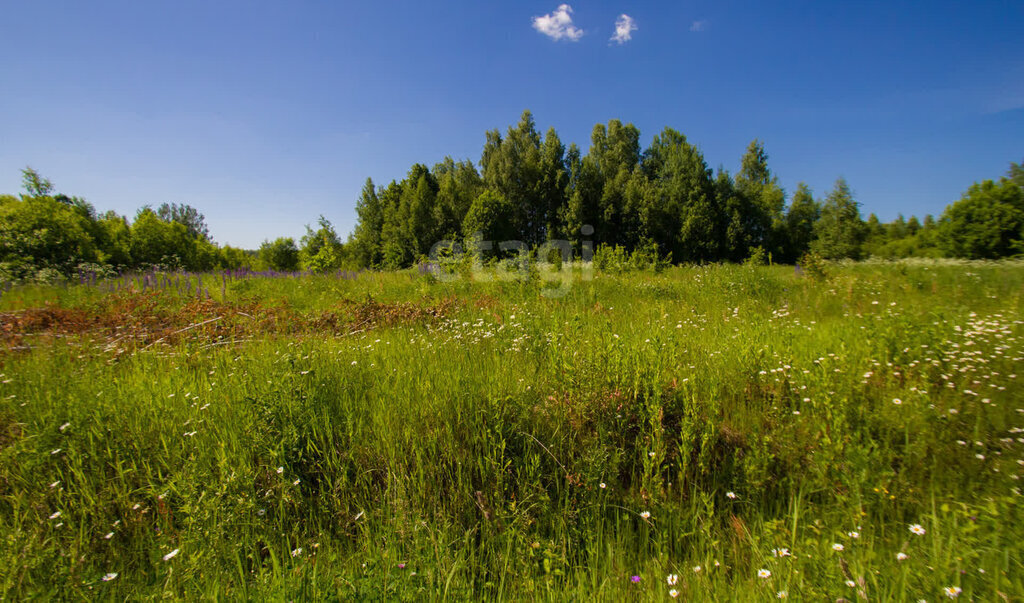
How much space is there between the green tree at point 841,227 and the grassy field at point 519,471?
32.8 m

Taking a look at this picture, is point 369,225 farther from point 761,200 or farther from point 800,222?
point 800,222

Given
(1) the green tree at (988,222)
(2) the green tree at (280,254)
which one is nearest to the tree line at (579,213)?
(2) the green tree at (280,254)

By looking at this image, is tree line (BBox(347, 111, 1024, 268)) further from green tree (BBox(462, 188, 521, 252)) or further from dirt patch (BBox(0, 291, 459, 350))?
dirt patch (BBox(0, 291, 459, 350))

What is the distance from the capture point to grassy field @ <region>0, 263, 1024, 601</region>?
141 cm

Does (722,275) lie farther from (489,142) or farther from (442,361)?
(489,142)

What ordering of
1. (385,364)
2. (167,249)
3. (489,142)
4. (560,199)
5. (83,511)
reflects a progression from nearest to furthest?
1. (83,511)
2. (385,364)
3. (167,249)
4. (560,199)
5. (489,142)

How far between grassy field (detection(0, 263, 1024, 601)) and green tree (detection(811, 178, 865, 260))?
3280 cm

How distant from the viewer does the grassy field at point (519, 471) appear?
141cm

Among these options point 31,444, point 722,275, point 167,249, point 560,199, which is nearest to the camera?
point 31,444

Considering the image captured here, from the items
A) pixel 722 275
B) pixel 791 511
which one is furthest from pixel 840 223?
pixel 791 511

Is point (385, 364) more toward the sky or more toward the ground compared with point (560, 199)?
more toward the ground

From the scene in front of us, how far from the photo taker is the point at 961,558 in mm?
1353

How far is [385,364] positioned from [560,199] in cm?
3114

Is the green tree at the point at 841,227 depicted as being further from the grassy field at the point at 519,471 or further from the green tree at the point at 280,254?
the green tree at the point at 280,254
